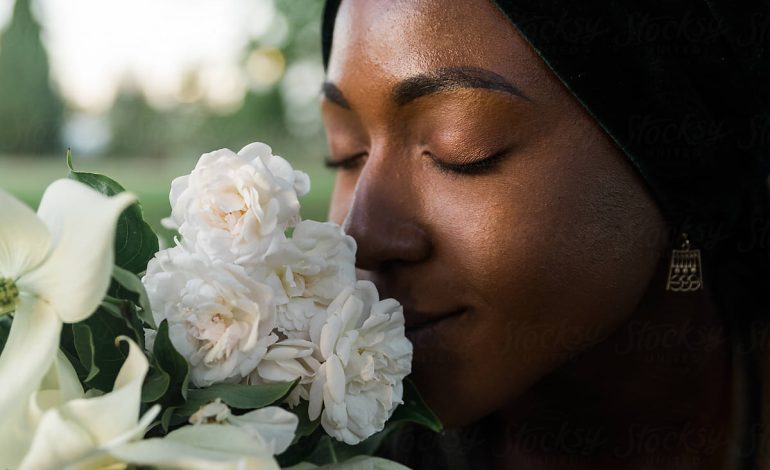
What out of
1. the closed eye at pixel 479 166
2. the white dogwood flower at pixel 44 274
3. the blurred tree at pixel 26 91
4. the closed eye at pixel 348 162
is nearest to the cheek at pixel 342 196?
the closed eye at pixel 348 162

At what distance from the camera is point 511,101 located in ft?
3.25

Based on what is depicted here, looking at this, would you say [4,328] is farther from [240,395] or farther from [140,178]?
[140,178]

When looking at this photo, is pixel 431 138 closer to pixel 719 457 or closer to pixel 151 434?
pixel 151 434

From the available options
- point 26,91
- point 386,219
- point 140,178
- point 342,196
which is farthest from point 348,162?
point 26,91

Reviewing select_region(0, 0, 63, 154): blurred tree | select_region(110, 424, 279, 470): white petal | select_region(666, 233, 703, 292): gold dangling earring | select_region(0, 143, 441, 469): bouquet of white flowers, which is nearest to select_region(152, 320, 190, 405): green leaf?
select_region(0, 143, 441, 469): bouquet of white flowers

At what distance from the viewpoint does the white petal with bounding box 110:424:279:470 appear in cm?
60

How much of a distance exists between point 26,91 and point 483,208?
1501 centimetres

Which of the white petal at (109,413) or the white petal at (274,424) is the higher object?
the white petal at (109,413)

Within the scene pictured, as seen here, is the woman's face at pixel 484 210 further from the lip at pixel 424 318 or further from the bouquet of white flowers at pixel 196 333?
the bouquet of white flowers at pixel 196 333

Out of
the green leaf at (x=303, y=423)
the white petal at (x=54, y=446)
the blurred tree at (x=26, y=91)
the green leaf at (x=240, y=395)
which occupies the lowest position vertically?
the blurred tree at (x=26, y=91)

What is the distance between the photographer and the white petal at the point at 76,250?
641 mm

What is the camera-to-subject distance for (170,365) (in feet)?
2.61

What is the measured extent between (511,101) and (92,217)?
1.82 ft

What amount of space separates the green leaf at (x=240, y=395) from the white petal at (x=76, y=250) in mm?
161
